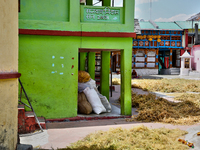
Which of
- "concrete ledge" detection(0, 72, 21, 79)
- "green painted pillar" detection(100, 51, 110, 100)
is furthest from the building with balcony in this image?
"concrete ledge" detection(0, 72, 21, 79)

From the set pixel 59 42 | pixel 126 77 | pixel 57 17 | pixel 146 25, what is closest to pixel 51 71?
pixel 59 42

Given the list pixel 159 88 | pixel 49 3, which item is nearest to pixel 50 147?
pixel 49 3

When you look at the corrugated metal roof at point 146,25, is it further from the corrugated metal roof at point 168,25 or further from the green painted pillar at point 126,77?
the green painted pillar at point 126,77

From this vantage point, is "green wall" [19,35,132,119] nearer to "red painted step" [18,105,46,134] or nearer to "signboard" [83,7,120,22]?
"signboard" [83,7,120,22]

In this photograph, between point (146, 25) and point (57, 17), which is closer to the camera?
point (57, 17)

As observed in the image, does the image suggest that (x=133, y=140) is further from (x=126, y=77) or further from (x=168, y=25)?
(x=168, y=25)

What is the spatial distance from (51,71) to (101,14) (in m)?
2.50

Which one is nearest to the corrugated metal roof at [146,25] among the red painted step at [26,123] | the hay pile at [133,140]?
the hay pile at [133,140]

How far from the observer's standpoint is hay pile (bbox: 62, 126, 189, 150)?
15.3 feet

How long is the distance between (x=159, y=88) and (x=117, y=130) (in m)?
10.7

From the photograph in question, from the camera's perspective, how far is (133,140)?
4.98 meters

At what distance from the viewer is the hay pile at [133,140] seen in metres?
4.68

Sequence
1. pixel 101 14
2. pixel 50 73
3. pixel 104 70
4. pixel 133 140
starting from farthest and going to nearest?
pixel 104 70, pixel 101 14, pixel 50 73, pixel 133 140

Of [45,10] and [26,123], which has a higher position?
[45,10]
